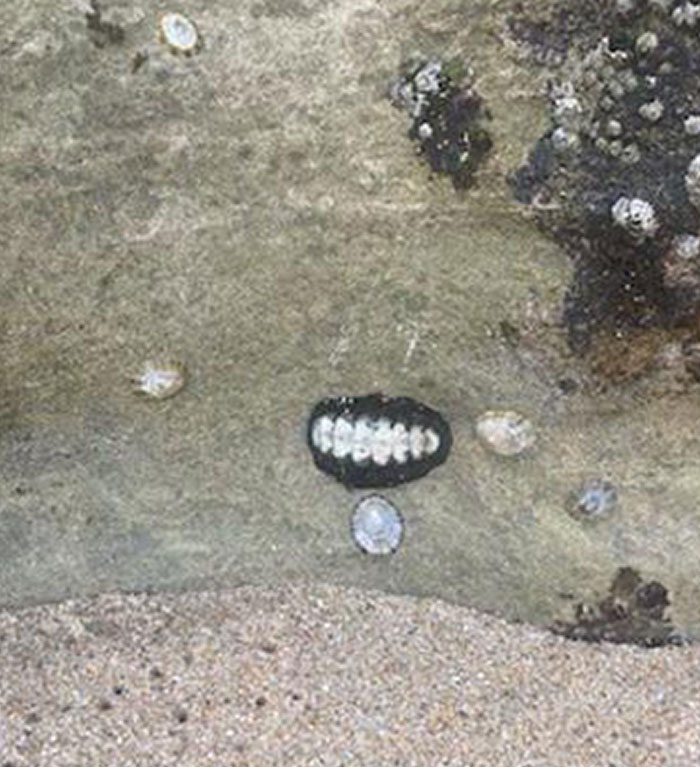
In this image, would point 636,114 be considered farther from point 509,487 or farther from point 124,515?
point 124,515

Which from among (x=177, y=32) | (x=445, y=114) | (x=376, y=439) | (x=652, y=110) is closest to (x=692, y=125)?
(x=652, y=110)

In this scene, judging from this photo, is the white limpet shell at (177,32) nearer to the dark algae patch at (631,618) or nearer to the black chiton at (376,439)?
the black chiton at (376,439)

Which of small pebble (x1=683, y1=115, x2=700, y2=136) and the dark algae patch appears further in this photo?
the dark algae patch

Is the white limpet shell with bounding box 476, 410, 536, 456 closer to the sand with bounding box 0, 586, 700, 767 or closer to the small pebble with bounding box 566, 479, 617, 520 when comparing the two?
the small pebble with bounding box 566, 479, 617, 520

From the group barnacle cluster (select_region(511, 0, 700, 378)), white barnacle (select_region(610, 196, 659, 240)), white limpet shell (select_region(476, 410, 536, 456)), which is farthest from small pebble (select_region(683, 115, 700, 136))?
white limpet shell (select_region(476, 410, 536, 456))

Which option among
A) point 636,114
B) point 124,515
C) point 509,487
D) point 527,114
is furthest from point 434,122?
point 124,515

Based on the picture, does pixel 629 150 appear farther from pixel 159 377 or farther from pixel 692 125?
pixel 159 377

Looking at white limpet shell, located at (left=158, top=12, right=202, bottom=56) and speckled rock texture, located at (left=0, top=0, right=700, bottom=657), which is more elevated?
white limpet shell, located at (left=158, top=12, right=202, bottom=56)

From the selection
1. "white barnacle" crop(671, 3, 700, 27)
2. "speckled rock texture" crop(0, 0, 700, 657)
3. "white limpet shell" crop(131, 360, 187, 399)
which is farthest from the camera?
"white limpet shell" crop(131, 360, 187, 399)
